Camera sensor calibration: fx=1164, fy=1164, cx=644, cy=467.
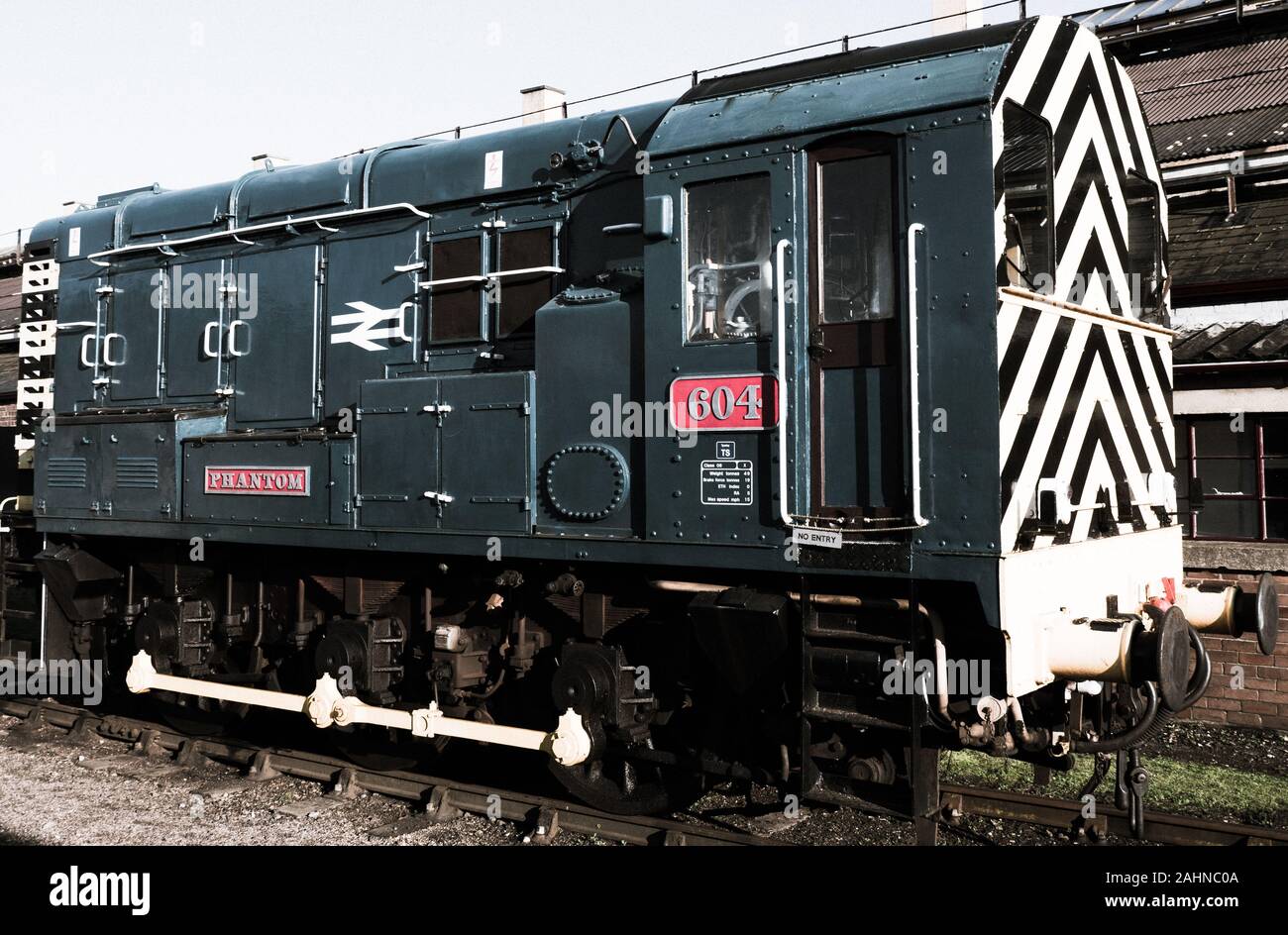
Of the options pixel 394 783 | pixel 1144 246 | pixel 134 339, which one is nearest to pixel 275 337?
pixel 134 339

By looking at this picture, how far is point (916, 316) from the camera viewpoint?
5.04 m

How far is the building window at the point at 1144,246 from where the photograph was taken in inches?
269

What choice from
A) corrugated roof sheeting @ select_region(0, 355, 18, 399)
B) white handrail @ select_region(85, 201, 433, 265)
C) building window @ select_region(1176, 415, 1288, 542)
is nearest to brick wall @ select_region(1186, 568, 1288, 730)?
building window @ select_region(1176, 415, 1288, 542)

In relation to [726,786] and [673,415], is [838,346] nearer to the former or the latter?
[673,415]

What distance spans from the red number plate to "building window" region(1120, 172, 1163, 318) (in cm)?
274

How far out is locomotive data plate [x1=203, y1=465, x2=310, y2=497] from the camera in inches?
292

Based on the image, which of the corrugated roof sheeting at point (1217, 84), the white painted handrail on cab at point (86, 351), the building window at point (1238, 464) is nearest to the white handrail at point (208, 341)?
the white painted handrail on cab at point (86, 351)

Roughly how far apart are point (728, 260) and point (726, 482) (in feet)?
3.55

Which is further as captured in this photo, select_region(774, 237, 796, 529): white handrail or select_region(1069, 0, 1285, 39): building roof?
select_region(1069, 0, 1285, 39): building roof

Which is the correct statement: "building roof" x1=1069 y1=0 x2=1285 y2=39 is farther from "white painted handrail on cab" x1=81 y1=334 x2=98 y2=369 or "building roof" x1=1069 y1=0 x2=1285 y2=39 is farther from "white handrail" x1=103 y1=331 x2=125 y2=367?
"white painted handrail on cab" x1=81 y1=334 x2=98 y2=369

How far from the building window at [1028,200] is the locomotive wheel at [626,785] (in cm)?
326

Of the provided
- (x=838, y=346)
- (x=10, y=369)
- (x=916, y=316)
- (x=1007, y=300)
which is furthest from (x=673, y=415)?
(x=10, y=369)

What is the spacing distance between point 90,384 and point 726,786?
6.03m

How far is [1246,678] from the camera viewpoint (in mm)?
9141
